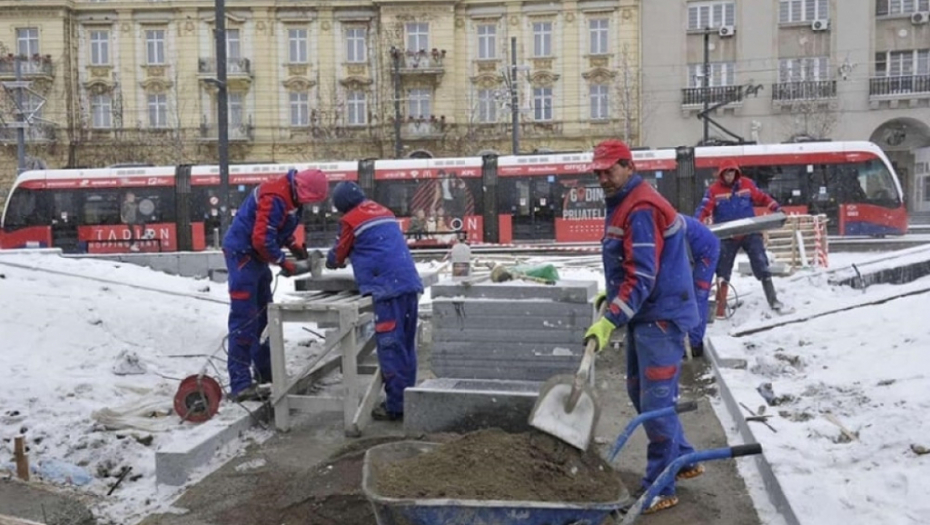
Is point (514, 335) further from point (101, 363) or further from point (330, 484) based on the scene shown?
point (101, 363)

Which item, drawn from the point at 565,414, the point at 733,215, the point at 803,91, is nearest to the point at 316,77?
the point at 803,91

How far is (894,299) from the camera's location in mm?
8594

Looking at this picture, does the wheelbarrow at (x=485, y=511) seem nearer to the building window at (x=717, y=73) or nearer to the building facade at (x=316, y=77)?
the building facade at (x=316, y=77)

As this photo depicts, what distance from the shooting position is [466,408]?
5789mm

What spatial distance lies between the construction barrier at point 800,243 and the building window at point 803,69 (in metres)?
28.1

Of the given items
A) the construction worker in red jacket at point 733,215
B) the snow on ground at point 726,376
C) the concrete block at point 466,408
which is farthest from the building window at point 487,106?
the concrete block at point 466,408

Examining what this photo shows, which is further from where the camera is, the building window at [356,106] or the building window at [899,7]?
the building window at [356,106]

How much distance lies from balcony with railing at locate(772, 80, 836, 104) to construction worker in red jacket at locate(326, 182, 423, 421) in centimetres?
3844

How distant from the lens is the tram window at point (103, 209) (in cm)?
2609

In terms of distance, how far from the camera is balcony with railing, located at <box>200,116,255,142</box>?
4341 cm

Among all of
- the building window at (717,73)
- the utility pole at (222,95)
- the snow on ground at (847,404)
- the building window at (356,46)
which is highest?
the building window at (356,46)

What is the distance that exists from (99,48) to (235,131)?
8.48 m

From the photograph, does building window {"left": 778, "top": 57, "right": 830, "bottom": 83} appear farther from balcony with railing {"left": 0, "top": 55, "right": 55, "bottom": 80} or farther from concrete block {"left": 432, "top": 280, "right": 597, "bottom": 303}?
concrete block {"left": 432, "top": 280, "right": 597, "bottom": 303}

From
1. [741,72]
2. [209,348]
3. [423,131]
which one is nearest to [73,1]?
[423,131]
